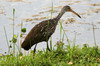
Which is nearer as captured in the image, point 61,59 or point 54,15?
point 61,59

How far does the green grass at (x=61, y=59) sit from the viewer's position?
737 centimetres

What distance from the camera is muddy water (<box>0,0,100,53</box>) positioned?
11.7 meters

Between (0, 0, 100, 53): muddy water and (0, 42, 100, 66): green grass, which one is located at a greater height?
(0, 42, 100, 66): green grass

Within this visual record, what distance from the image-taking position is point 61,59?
777 cm

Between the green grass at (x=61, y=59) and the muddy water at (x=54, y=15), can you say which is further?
the muddy water at (x=54, y=15)

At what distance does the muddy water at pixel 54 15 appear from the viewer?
1171cm

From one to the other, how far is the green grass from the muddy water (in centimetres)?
Result: 266

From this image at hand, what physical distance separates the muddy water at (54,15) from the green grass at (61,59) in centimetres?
266

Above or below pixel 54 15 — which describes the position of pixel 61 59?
above

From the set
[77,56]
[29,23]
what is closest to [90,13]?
[29,23]

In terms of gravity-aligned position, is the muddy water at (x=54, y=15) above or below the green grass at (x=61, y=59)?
below

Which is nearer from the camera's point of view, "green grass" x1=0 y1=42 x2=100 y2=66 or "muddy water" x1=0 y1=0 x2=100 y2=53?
"green grass" x1=0 y1=42 x2=100 y2=66

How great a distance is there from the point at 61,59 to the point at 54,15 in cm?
685

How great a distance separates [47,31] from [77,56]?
4.49 feet
